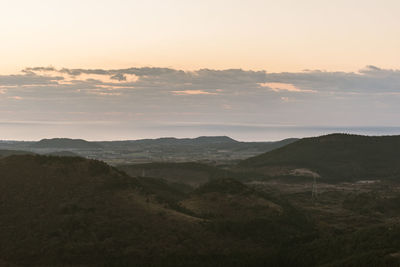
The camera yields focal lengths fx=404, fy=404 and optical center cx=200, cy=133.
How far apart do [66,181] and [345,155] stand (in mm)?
144867

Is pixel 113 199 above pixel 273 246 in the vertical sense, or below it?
above

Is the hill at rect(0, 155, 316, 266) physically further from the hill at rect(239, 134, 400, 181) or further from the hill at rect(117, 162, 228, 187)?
the hill at rect(239, 134, 400, 181)

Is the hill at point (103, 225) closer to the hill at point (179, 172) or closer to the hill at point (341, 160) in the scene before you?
the hill at point (179, 172)

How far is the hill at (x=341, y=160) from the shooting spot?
6299 inches

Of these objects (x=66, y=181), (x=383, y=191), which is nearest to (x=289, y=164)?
(x=383, y=191)

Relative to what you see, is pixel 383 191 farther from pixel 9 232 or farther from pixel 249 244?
pixel 9 232

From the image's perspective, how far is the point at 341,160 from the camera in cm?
17712

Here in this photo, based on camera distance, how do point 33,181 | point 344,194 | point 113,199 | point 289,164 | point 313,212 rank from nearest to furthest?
point 113,199 < point 33,181 < point 313,212 < point 344,194 < point 289,164

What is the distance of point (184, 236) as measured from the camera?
51219 mm

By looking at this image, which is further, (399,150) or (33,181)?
(399,150)

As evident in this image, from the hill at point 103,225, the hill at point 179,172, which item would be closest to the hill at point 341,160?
the hill at point 179,172

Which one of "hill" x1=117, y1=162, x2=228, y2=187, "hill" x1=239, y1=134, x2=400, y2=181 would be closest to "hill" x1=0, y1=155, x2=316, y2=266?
"hill" x1=117, y1=162, x2=228, y2=187

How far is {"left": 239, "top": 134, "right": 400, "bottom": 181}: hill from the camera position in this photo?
525 feet

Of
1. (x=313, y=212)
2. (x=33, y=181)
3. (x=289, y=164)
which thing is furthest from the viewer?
(x=289, y=164)
